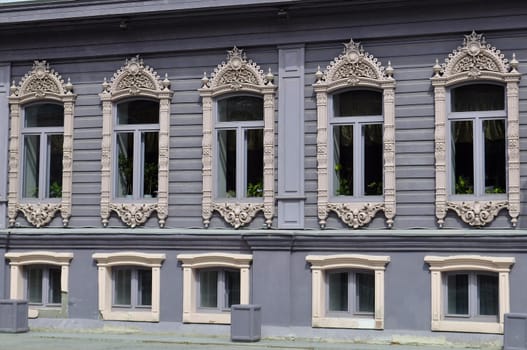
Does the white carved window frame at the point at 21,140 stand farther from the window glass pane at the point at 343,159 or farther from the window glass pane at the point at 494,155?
the window glass pane at the point at 494,155

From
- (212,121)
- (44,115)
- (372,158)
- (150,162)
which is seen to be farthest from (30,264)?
(372,158)

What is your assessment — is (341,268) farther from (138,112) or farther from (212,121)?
(138,112)

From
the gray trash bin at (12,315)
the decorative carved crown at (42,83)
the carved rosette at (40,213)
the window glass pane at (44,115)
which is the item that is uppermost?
the decorative carved crown at (42,83)

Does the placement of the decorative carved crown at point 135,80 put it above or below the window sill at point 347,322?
above

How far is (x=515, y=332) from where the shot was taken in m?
17.8

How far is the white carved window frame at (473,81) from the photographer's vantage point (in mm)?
19078

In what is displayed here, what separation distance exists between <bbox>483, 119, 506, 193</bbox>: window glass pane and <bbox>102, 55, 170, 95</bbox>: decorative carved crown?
24.3 feet

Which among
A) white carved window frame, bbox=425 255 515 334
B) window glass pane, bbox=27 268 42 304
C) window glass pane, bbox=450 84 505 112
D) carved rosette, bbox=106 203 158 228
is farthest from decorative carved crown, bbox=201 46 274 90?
window glass pane, bbox=27 268 42 304

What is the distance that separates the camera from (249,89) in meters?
21.1

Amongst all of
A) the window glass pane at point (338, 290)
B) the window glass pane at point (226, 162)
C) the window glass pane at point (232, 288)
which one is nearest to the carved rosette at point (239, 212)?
the window glass pane at point (226, 162)

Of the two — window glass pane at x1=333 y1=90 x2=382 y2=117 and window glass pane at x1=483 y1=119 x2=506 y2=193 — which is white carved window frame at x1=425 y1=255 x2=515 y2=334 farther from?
window glass pane at x1=333 y1=90 x2=382 y2=117

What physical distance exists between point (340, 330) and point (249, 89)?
5761 millimetres

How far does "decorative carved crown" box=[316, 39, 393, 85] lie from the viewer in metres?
20.2

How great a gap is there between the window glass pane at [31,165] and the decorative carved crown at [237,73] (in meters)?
4.86
